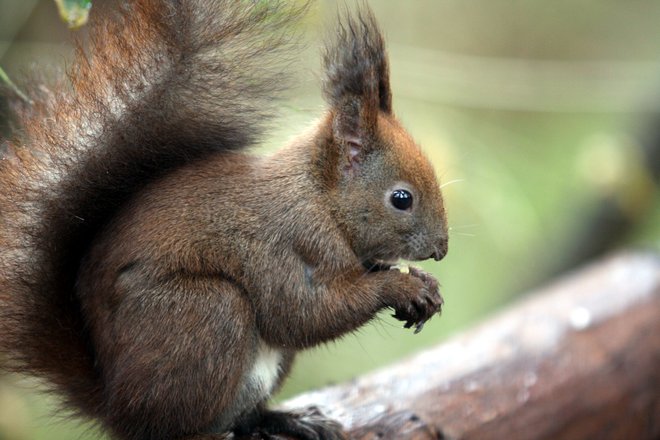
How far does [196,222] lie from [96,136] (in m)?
0.29

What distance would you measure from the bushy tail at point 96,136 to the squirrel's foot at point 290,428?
15.9 inches

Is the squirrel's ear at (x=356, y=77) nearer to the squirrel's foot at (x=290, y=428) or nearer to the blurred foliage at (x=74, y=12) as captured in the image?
the blurred foliage at (x=74, y=12)

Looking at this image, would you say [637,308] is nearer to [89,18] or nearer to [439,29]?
[89,18]

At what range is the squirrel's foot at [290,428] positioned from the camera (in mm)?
2170

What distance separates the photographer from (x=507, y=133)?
5.65 metres

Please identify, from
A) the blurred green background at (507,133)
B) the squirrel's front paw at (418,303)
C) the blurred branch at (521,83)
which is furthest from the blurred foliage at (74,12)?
the blurred branch at (521,83)

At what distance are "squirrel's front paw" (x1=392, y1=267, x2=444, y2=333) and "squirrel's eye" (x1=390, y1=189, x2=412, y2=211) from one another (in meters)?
0.17

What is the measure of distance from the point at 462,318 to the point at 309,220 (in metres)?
3.71

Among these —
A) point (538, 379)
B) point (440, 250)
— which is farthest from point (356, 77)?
point (538, 379)

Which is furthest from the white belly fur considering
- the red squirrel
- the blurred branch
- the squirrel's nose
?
the blurred branch

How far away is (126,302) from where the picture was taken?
1891 mm

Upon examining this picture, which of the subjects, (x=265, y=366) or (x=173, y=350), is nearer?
(x=173, y=350)

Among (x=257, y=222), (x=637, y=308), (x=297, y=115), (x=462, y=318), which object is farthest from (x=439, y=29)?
(x=257, y=222)

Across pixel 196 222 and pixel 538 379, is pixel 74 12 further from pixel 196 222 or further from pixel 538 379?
pixel 538 379
